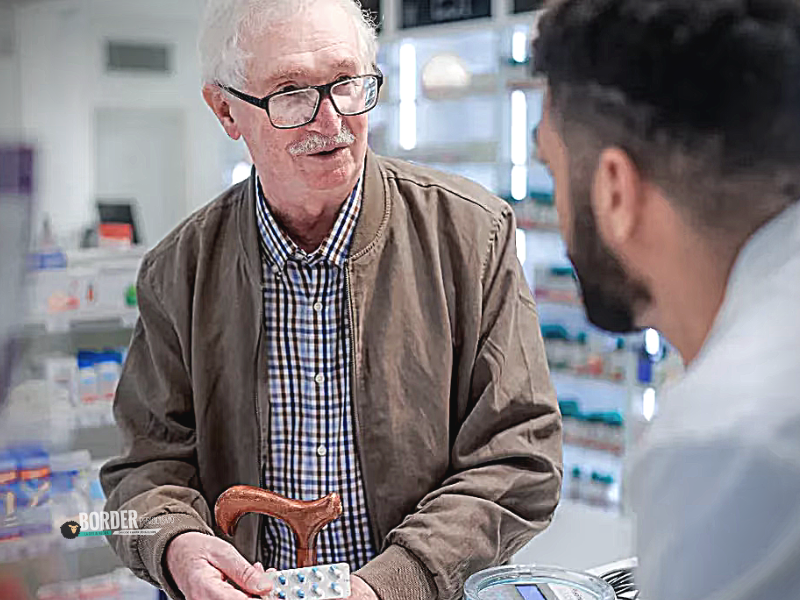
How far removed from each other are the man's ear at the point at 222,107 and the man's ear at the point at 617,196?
2.81ft

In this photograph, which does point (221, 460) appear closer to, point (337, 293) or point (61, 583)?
point (337, 293)

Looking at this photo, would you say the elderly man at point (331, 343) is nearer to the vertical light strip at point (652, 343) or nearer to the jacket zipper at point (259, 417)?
the jacket zipper at point (259, 417)

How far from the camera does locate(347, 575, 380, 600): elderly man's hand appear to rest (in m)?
1.38

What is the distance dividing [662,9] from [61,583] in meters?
3.21

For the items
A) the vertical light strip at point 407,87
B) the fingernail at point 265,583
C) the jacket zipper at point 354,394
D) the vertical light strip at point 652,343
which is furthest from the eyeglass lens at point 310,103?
the vertical light strip at point 407,87

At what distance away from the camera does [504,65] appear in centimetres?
532

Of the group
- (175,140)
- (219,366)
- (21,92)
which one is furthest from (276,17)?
(175,140)

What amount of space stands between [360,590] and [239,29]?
80 cm

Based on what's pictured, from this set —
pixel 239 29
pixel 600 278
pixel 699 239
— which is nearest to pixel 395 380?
pixel 239 29

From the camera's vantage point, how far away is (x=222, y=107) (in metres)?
1.64

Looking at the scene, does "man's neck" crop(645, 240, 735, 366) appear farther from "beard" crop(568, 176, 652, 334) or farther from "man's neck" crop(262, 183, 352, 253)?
"man's neck" crop(262, 183, 352, 253)

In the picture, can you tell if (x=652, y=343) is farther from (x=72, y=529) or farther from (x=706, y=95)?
(x=706, y=95)

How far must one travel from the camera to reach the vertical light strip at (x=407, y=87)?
5.93 m

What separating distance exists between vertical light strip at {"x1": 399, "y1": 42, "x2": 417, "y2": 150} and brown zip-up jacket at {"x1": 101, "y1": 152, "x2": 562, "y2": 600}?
4.37m
